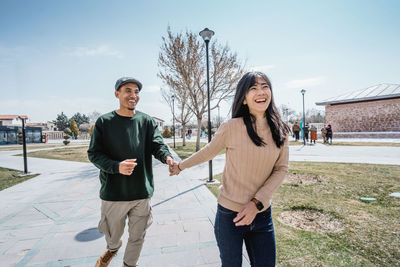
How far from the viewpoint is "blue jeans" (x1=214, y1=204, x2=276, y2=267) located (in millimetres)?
1591

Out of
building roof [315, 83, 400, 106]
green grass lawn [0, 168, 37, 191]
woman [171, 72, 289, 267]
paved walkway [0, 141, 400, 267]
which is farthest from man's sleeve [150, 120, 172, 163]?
building roof [315, 83, 400, 106]

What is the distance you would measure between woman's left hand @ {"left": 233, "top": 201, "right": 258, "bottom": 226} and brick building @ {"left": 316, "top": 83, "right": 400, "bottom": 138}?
3104 cm

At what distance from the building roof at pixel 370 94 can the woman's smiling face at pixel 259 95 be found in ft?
108

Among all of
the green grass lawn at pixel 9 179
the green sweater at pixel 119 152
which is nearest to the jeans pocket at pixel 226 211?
the green sweater at pixel 119 152

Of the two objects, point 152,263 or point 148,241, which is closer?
point 152,263

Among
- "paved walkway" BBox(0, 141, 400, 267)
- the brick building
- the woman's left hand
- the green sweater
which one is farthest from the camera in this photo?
the brick building

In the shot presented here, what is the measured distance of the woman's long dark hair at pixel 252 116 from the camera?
1704 millimetres

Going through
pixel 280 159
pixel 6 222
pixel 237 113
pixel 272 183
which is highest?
pixel 237 113

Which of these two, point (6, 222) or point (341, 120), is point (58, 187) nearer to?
point (6, 222)

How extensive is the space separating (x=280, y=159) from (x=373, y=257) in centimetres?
212

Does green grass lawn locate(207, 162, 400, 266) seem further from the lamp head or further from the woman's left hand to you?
the lamp head

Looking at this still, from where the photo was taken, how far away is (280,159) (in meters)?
1.76

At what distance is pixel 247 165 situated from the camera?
1.67 metres

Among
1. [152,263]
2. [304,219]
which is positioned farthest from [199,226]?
[304,219]
